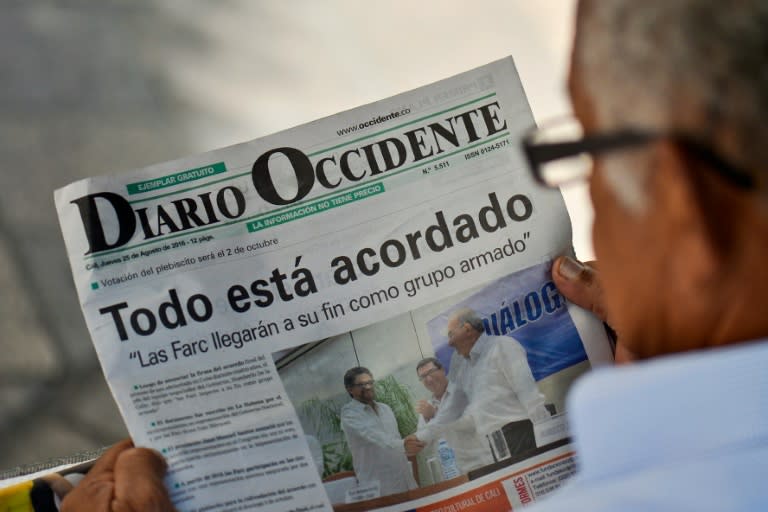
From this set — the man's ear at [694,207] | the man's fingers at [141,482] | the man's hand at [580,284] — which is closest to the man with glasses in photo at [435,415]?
the man's hand at [580,284]

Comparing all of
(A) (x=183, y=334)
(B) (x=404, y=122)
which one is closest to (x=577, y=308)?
(B) (x=404, y=122)

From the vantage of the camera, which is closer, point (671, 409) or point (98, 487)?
point (671, 409)

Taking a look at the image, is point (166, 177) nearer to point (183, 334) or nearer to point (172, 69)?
point (183, 334)

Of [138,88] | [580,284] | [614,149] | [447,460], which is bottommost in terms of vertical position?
[447,460]

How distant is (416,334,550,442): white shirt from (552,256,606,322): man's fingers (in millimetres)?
64

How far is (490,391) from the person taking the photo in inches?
27.6

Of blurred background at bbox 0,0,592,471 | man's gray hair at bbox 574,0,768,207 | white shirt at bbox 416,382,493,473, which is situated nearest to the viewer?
man's gray hair at bbox 574,0,768,207

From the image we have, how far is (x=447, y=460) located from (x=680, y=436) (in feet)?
1.06

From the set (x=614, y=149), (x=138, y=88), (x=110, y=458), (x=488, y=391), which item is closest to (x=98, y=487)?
(x=110, y=458)

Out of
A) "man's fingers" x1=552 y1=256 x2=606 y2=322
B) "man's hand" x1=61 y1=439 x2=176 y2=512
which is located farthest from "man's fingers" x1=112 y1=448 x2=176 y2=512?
"man's fingers" x1=552 y1=256 x2=606 y2=322

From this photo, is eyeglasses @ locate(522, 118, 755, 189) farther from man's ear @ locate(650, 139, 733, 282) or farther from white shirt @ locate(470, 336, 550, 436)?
white shirt @ locate(470, 336, 550, 436)

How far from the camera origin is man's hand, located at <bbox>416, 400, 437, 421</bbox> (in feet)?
2.31

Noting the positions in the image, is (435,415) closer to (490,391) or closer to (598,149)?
(490,391)

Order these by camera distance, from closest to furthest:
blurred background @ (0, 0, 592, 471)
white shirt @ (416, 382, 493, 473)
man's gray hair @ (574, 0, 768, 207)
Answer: man's gray hair @ (574, 0, 768, 207)
white shirt @ (416, 382, 493, 473)
blurred background @ (0, 0, 592, 471)
